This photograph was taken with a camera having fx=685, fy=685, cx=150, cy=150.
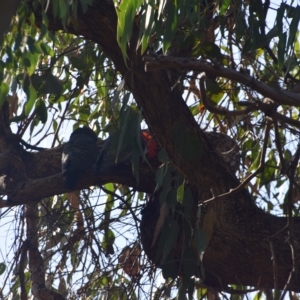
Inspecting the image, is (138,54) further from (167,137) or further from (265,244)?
(265,244)

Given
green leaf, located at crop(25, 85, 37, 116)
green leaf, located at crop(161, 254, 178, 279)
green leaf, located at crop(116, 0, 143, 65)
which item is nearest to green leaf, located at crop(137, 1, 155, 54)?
green leaf, located at crop(116, 0, 143, 65)

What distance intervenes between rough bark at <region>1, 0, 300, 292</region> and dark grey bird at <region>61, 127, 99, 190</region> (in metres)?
0.09

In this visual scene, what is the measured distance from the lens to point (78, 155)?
2.82 m

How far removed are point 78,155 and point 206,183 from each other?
60 cm

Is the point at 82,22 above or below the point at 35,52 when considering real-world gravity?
above

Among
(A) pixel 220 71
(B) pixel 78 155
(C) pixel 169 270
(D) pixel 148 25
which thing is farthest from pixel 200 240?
(B) pixel 78 155

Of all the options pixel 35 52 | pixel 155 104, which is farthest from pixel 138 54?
pixel 35 52

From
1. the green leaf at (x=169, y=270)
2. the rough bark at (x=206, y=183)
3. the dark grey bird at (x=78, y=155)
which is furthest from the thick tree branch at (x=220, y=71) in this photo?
the dark grey bird at (x=78, y=155)

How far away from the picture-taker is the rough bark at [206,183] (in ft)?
7.76

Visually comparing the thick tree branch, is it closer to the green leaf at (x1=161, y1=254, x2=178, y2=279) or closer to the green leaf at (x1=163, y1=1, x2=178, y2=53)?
the green leaf at (x1=163, y1=1, x2=178, y2=53)

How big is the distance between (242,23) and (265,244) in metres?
0.80

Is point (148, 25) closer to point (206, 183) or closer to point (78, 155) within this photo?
point (206, 183)

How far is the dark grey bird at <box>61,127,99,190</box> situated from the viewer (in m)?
2.68

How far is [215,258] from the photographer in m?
2.57
